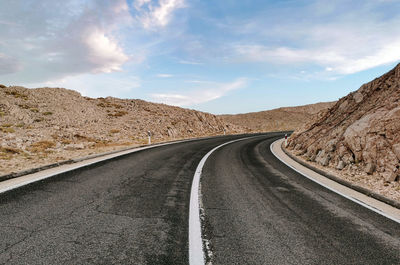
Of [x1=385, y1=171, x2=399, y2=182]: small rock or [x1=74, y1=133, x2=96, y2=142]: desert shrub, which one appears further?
[x1=74, y1=133, x2=96, y2=142]: desert shrub

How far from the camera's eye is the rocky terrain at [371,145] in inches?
307

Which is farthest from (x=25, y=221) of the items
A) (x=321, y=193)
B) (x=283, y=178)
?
(x=283, y=178)

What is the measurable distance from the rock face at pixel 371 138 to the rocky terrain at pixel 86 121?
13.4m

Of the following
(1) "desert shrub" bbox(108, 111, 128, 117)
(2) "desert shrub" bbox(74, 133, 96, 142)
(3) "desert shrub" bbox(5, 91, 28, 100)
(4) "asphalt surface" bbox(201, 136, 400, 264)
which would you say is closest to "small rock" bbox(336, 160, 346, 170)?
(4) "asphalt surface" bbox(201, 136, 400, 264)

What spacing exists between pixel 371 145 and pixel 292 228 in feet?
24.0

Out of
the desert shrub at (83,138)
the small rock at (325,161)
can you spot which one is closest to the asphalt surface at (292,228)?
the small rock at (325,161)

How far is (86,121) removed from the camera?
28094 millimetres

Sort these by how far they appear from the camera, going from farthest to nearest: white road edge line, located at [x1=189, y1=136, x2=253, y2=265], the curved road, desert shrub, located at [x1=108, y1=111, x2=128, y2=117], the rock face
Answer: desert shrub, located at [x1=108, y1=111, x2=128, y2=117]
the rock face
the curved road
white road edge line, located at [x1=189, y1=136, x2=253, y2=265]

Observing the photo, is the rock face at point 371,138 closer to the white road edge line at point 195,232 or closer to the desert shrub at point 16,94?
the white road edge line at point 195,232

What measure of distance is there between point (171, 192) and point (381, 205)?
16.2 ft

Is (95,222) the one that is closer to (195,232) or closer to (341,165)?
(195,232)

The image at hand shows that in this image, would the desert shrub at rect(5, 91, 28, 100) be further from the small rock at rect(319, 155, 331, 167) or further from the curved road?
the small rock at rect(319, 155, 331, 167)

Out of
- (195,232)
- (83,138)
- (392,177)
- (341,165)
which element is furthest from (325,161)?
(83,138)

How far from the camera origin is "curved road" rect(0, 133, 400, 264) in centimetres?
293
